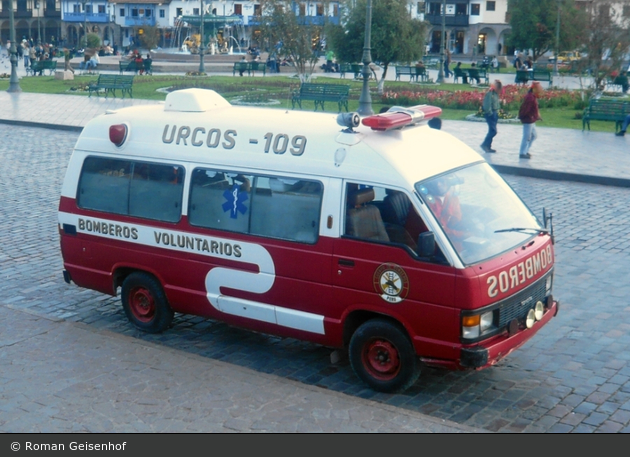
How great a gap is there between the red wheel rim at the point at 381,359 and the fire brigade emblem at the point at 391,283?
40 centimetres

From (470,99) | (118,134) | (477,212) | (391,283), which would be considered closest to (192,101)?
(118,134)

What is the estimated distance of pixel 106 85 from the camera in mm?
32188

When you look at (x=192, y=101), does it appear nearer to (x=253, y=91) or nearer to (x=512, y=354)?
(x=512, y=354)

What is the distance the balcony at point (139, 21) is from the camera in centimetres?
10644

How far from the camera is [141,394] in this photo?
653 centimetres

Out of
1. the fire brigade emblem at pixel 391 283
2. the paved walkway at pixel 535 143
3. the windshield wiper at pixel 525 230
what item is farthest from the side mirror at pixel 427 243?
the paved walkway at pixel 535 143

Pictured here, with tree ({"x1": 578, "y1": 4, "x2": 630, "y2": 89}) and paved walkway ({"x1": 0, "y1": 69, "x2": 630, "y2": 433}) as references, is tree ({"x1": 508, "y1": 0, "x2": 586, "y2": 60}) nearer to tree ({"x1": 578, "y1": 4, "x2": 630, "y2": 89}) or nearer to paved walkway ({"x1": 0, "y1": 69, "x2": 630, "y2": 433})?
tree ({"x1": 578, "y1": 4, "x2": 630, "y2": 89})

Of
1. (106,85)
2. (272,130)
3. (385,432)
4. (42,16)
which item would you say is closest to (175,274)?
(272,130)

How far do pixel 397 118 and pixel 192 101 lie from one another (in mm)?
2161

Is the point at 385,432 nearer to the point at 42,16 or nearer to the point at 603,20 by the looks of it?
the point at 603,20

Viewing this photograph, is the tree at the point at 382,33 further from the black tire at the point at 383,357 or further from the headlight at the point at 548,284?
the black tire at the point at 383,357

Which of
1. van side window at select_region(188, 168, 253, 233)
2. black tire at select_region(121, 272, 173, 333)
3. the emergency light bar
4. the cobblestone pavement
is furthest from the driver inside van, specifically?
black tire at select_region(121, 272, 173, 333)

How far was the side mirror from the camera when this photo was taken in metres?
6.23

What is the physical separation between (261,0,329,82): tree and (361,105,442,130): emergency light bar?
95.0ft
